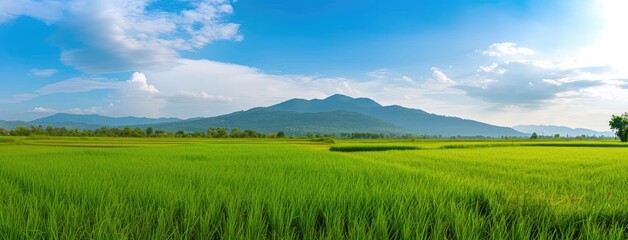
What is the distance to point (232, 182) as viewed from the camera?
554cm

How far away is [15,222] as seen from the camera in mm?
2660

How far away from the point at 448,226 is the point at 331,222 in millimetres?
989

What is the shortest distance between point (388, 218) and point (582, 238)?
1588 millimetres

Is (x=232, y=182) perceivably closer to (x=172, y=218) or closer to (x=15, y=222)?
(x=172, y=218)

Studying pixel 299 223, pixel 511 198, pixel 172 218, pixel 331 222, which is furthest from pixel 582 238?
pixel 172 218

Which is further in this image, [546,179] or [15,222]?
[546,179]

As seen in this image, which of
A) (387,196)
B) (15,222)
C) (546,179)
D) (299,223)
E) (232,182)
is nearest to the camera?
(15,222)

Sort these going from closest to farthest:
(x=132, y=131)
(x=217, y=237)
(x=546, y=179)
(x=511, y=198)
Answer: (x=217, y=237) < (x=511, y=198) < (x=546, y=179) < (x=132, y=131)

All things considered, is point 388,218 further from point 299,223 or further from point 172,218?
point 172,218

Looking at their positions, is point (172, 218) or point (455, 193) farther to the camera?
point (455, 193)

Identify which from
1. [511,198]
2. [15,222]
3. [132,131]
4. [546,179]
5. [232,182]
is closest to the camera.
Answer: [15,222]

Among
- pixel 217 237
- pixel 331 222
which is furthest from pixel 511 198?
pixel 217 237

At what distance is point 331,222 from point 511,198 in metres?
2.74

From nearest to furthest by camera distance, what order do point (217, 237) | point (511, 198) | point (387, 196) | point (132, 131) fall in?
1. point (217, 237)
2. point (387, 196)
3. point (511, 198)
4. point (132, 131)
